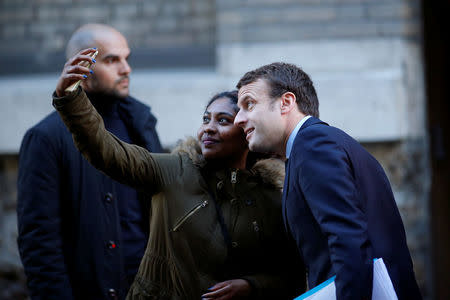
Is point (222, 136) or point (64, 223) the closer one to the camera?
point (222, 136)

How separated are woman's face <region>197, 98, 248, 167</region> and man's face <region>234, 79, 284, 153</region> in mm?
180

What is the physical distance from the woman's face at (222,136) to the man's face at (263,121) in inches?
7.1

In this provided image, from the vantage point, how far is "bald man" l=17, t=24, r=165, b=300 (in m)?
2.74

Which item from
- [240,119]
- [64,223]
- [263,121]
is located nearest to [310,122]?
[263,121]

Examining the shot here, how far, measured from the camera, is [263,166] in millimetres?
2465

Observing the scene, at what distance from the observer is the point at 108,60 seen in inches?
118

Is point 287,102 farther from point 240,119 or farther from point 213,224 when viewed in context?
point 213,224

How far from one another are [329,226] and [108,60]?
5.46 ft

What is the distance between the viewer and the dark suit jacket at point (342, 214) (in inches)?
69.7

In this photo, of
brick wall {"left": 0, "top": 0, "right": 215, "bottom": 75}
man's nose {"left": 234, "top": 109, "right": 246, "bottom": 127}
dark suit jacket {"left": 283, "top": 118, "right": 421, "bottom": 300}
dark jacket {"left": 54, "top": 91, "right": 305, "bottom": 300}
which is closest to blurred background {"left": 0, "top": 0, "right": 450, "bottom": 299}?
brick wall {"left": 0, "top": 0, "right": 215, "bottom": 75}

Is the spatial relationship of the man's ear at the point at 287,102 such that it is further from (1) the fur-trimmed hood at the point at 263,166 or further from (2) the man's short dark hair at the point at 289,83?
(1) the fur-trimmed hood at the point at 263,166

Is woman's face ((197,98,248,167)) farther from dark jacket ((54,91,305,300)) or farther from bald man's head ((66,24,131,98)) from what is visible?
bald man's head ((66,24,131,98))

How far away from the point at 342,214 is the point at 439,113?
3.61 metres

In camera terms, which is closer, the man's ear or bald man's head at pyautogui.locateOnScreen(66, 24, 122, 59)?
the man's ear
